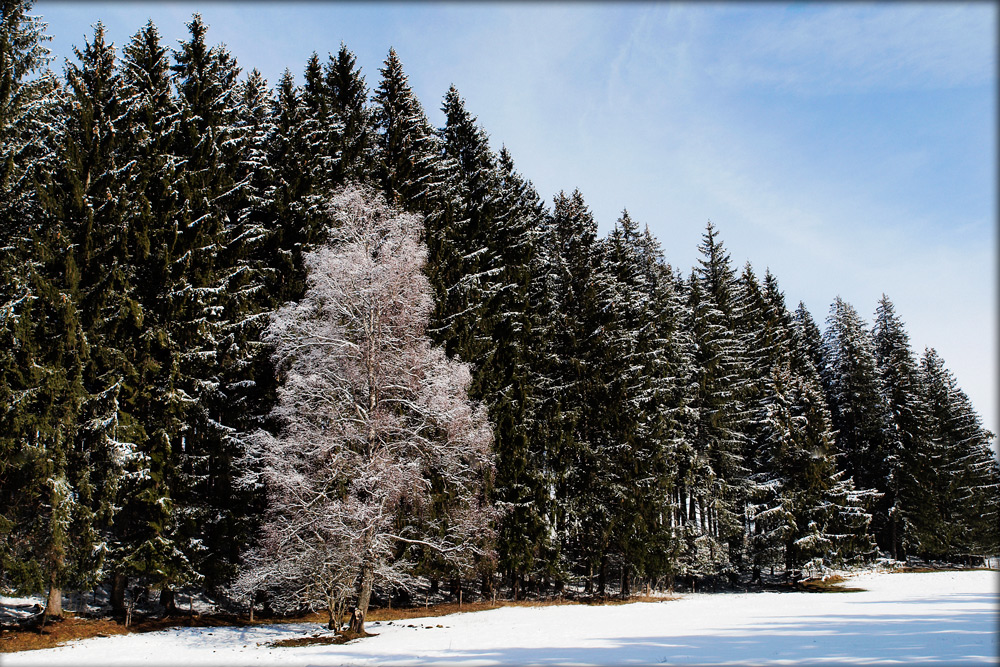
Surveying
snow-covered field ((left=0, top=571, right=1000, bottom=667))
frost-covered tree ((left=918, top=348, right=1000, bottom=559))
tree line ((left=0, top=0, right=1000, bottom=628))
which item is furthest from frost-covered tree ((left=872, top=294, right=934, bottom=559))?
snow-covered field ((left=0, top=571, right=1000, bottom=667))

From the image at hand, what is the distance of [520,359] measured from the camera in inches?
1124

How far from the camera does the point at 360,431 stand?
58.0 feet

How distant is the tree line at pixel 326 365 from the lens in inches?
711

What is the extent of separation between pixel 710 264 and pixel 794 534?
783 inches

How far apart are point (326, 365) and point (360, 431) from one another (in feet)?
7.64

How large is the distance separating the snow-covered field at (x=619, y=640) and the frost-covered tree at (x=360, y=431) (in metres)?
2.05

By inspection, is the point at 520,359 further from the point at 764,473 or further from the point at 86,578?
the point at 764,473

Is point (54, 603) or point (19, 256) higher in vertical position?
point (19, 256)

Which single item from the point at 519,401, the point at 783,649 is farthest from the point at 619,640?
the point at 519,401

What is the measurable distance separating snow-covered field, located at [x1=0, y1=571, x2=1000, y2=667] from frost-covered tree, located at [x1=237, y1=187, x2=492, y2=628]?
6.73 feet

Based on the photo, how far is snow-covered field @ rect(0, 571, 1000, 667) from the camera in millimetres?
11359

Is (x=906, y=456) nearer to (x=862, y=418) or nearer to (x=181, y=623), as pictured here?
(x=862, y=418)

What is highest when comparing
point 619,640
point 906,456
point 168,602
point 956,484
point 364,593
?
point 906,456

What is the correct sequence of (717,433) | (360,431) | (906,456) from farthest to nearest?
(906,456)
(717,433)
(360,431)
